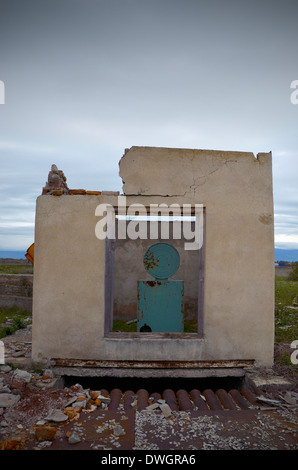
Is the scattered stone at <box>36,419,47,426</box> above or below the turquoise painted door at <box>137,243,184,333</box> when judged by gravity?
below

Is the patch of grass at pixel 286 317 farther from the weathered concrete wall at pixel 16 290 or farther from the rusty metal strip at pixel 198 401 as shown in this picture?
the weathered concrete wall at pixel 16 290

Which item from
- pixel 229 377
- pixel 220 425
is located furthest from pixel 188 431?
pixel 229 377

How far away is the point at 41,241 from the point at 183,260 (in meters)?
5.04

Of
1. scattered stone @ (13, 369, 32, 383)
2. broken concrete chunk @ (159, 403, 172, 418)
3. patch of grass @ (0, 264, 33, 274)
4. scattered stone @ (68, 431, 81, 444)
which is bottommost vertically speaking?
broken concrete chunk @ (159, 403, 172, 418)

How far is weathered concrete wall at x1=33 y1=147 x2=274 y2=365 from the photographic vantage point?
5.10m

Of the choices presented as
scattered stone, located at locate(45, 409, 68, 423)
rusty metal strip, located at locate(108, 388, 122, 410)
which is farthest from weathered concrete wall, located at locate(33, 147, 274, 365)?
scattered stone, located at locate(45, 409, 68, 423)

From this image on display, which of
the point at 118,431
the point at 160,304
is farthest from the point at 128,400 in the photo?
the point at 160,304

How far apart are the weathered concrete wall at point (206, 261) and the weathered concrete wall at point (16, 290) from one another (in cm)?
551

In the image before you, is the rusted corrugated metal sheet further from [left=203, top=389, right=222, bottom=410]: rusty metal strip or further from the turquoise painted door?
the turquoise painted door

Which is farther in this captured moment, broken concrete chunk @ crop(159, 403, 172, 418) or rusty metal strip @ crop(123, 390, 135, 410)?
rusty metal strip @ crop(123, 390, 135, 410)

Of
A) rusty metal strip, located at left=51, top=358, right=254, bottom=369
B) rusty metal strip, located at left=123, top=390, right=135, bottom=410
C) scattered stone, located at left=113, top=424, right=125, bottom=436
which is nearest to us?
scattered stone, located at left=113, top=424, right=125, bottom=436

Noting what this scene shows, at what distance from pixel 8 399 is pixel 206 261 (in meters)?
3.23

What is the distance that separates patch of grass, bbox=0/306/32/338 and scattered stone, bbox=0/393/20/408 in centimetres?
327

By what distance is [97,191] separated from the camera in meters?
5.25
